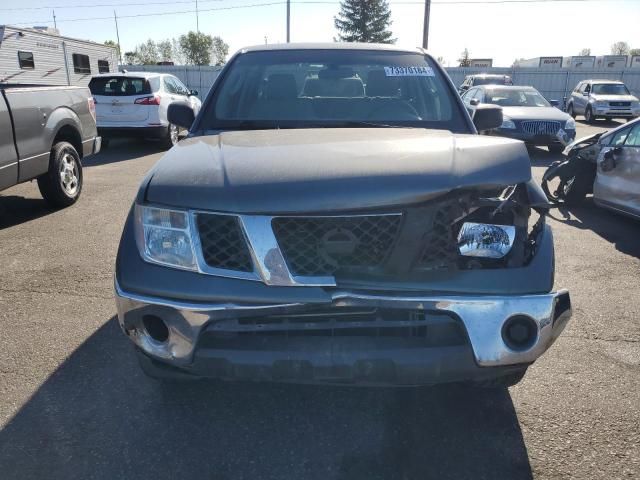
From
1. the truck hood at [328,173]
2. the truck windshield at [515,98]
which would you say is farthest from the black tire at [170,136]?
the truck hood at [328,173]

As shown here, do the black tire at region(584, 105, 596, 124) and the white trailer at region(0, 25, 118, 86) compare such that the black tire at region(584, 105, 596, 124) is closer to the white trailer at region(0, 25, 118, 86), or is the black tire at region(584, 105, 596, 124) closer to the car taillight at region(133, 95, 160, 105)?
the car taillight at region(133, 95, 160, 105)

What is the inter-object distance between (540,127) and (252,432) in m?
10.7

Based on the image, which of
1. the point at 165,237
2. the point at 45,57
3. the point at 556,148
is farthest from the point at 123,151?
the point at 165,237

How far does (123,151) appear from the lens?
12219 mm

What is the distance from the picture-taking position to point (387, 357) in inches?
77.4

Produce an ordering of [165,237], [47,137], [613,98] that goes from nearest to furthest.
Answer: [165,237] → [47,137] → [613,98]

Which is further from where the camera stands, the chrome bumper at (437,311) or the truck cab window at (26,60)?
the truck cab window at (26,60)

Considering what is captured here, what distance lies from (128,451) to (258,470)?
0.59m

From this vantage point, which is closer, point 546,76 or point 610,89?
point 610,89

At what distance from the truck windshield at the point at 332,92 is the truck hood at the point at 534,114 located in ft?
27.9

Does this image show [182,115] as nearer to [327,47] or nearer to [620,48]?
[327,47]

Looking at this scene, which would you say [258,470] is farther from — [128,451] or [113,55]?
[113,55]

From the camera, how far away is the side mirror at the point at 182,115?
359 centimetres

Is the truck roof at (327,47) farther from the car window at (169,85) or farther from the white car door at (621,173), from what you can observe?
the car window at (169,85)
